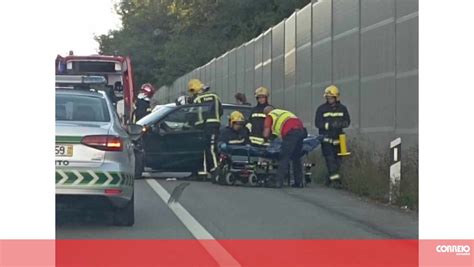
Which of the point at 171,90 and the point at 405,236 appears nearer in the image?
the point at 405,236

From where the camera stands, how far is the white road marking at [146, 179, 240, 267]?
833 cm

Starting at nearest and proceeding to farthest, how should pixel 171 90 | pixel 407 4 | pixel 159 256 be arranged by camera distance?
pixel 159 256, pixel 407 4, pixel 171 90

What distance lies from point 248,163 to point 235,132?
24.8 inches

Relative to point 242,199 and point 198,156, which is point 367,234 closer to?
point 242,199

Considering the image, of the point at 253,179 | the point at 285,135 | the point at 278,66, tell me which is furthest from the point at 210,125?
the point at 278,66

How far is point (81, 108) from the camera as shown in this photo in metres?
10.3

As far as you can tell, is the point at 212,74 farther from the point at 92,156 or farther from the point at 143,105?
the point at 92,156

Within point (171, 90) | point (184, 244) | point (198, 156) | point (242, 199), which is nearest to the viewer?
point (184, 244)

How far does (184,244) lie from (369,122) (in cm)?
924

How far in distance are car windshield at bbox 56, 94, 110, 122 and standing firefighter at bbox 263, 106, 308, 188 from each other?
585 centimetres

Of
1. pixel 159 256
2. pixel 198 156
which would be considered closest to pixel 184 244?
pixel 159 256

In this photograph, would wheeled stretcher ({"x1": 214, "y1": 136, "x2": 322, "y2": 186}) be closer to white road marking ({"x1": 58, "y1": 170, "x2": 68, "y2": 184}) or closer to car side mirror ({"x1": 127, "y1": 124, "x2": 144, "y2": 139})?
car side mirror ({"x1": 127, "y1": 124, "x2": 144, "y2": 139})
